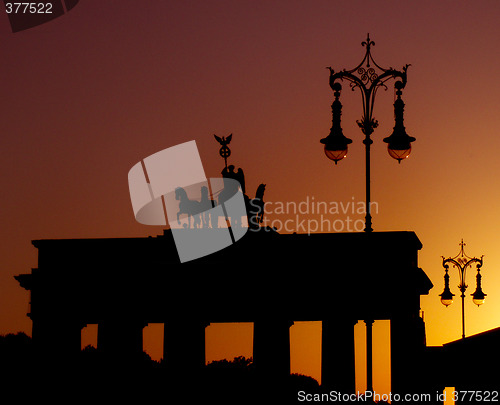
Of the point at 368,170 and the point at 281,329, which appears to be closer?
the point at 368,170

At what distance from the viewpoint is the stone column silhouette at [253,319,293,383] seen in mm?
46469

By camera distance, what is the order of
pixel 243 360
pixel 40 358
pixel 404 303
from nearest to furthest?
pixel 404 303, pixel 40 358, pixel 243 360

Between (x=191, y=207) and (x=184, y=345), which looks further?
(x=184, y=345)

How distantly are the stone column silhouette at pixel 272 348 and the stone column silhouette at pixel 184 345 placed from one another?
256 centimetres

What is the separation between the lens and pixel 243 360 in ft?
387

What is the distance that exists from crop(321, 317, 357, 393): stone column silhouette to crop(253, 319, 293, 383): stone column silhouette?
170cm

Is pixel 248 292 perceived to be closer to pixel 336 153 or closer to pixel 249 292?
pixel 249 292

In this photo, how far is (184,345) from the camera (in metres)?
47.9

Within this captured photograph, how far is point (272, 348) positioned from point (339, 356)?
3067 mm

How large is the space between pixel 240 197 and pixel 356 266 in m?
6.91

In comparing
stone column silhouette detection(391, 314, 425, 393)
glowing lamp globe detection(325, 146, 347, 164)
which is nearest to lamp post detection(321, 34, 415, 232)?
glowing lamp globe detection(325, 146, 347, 164)

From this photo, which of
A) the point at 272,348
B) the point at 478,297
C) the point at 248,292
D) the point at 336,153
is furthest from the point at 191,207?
the point at 478,297

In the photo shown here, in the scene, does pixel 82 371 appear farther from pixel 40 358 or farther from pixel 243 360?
pixel 243 360

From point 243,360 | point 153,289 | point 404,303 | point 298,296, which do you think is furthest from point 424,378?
point 243,360
